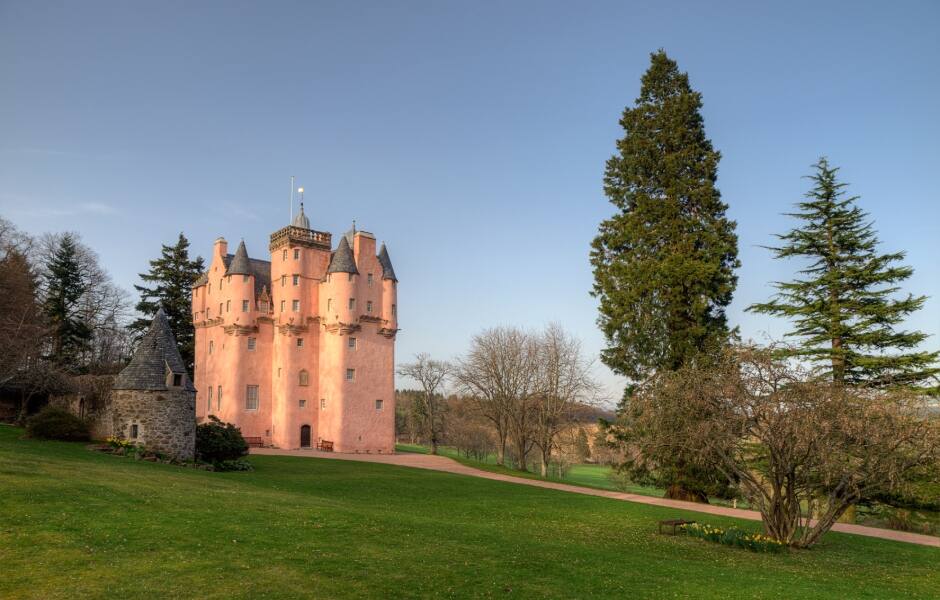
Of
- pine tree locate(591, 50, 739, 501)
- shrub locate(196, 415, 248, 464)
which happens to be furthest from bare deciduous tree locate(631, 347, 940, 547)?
shrub locate(196, 415, 248, 464)

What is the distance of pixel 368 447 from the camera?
4941cm

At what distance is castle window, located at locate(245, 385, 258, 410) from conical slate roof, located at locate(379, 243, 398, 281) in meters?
13.7

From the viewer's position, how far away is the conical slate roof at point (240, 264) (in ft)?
169

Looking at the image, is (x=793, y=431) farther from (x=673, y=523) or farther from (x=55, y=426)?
(x=55, y=426)

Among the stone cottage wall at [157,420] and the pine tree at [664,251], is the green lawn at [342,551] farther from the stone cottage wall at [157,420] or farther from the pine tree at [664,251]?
the pine tree at [664,251]

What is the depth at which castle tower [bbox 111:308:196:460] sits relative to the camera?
→ 29062 mm

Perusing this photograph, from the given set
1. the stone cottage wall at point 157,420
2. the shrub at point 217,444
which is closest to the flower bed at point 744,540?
the shrub at point 217,444

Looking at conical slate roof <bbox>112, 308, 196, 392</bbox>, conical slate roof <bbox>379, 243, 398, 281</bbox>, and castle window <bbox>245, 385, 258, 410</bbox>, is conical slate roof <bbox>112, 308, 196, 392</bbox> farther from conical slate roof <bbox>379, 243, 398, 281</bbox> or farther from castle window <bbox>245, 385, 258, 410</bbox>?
conical slate roof <bbox>379, 243, 398, 281</bbox>

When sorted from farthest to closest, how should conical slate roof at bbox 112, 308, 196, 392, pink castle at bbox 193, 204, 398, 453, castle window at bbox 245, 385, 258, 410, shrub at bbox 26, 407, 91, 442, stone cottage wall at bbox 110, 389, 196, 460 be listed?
castle window at bbox 245, 385, 258, 410 < pink castle at bbox 193, 204, 398, 453 < shrub at bbox 26, 407, 91, 442 < conical slate roof at bbox 112, 308, 196, 392 < stone cottage wall at bbox 110, 389, 196, 460

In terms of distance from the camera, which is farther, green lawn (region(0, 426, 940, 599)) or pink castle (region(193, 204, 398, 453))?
pink castle (region(193, 204, 398, 453))

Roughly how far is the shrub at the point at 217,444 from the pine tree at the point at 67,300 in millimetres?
25773

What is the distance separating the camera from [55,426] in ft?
99.8

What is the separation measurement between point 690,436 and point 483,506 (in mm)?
8509

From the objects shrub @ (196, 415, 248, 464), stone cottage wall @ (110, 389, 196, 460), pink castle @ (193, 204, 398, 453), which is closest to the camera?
stone cottage wall @ (110, 389, 196, 460)
